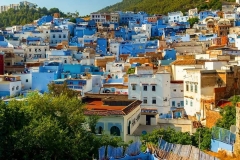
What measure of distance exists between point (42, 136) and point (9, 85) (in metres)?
15.9

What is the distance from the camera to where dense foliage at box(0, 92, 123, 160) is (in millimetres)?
13221

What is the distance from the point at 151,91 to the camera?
24.8m

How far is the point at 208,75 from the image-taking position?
22.2 meters

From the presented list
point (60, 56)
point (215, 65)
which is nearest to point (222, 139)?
point (215, 65)

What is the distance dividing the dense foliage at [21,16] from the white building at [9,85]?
173 feet

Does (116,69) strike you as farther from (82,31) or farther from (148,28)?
(148,28)

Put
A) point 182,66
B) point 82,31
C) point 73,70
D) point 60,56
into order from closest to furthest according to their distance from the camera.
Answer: point 182,66, point 73,70, point 60,56, point 82,31

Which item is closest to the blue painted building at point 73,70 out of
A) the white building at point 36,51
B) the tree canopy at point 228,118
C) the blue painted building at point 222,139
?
the white building at point 36,51

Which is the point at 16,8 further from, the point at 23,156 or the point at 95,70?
the point at 23,156

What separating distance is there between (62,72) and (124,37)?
28.3 meters

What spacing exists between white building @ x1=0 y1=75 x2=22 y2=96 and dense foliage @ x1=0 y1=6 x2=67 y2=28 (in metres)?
52.8

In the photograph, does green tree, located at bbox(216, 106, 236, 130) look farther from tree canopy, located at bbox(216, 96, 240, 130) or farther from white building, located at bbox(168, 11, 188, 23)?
white building, located at bbox(168, 11, 188, 23)

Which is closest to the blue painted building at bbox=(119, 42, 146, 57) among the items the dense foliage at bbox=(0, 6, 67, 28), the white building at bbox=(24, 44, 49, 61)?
the white building at bbox=(24, 44, 49, 61)

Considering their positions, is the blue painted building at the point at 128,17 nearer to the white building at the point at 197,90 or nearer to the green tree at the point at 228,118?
the white building at the point at 197,90
